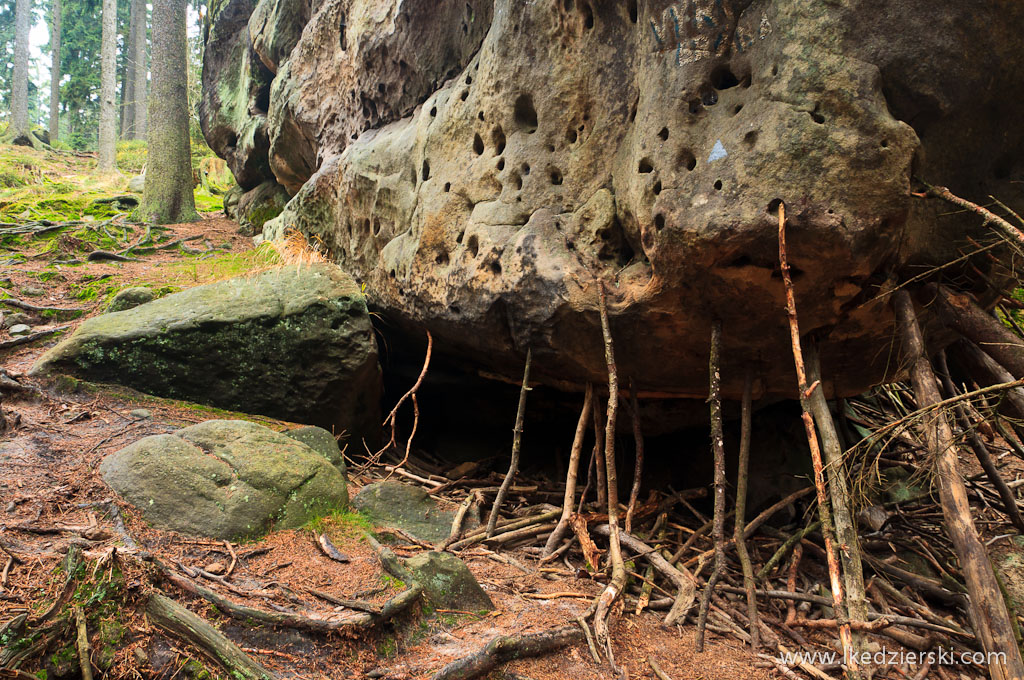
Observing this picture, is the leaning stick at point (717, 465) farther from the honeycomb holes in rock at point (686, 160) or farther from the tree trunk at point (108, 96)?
the tree trunk at point (108, 96)

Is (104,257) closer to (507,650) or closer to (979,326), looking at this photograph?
(507,650)

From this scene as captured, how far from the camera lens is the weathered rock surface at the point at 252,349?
222 inches

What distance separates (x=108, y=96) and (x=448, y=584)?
70.3ft

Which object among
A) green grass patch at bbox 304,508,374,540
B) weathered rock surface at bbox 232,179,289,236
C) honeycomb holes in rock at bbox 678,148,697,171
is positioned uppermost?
honeycomb holes in rock at bbox 678,148,697,171

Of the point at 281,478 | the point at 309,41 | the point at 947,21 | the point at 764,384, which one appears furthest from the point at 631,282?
the point at 309,41

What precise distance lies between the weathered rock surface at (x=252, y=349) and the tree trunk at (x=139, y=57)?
1782 centimetres

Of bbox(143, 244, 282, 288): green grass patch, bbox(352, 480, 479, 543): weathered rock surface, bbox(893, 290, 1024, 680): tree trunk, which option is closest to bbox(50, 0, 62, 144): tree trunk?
bbox(143, 244, 282, 288): green grass patch

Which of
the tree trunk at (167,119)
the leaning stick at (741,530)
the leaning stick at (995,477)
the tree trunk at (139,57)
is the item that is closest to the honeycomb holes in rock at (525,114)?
the leaning stick at (741,530)

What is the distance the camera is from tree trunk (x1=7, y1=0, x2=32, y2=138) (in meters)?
20.2

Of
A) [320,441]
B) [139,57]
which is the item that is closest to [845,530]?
[320,441]

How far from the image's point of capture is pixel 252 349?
607 centimetres

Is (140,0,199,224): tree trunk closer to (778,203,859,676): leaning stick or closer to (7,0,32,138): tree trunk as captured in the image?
(778,203,859,676): leaning stick

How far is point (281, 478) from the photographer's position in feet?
13.6

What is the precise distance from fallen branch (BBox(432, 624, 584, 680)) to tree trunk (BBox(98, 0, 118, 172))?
19989 millimetres
